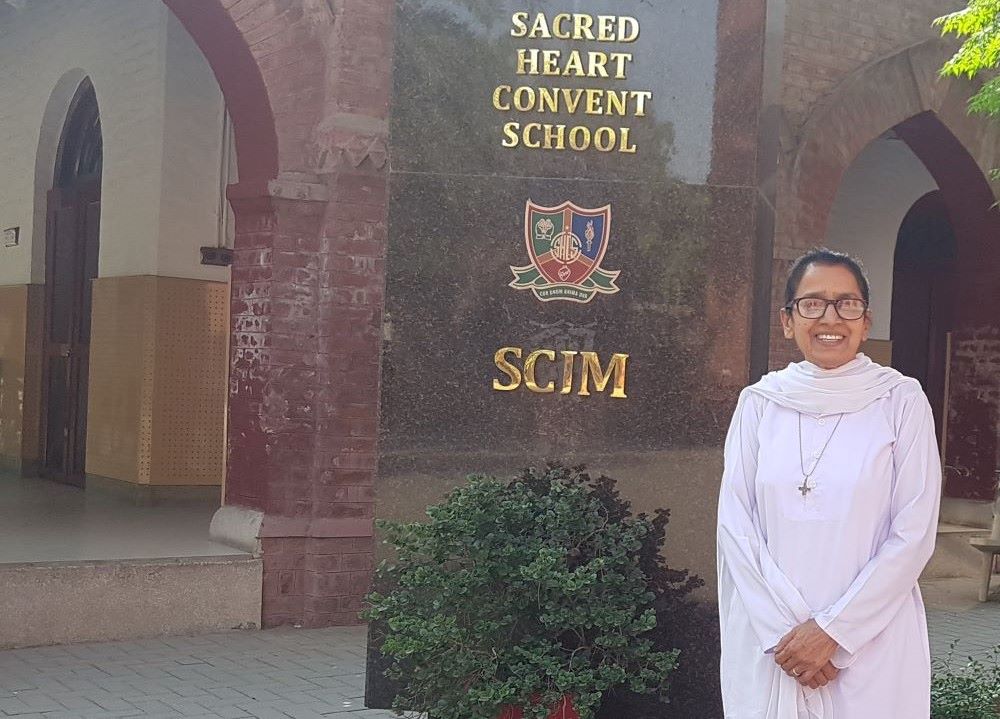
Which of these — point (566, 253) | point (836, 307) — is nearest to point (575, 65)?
point (566, 253)

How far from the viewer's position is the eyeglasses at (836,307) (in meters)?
3.72

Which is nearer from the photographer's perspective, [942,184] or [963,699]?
[963,699]

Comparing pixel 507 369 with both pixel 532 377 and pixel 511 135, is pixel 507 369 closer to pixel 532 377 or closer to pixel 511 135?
pixel 532 377

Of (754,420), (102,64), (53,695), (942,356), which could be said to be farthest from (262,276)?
(942,356)

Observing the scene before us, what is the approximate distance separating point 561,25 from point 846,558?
321 cm

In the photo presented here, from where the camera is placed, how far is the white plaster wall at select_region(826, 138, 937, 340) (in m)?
13.8

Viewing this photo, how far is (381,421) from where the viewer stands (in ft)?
19.2

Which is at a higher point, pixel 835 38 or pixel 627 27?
pixel 835 38

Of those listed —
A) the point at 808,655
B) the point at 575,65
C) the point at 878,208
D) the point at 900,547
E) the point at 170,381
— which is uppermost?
the point at 878,208

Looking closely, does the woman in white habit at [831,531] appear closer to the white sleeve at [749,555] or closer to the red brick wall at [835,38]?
the white sleeve at [749,555]

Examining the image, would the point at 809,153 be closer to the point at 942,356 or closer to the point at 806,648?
the point at 942,356

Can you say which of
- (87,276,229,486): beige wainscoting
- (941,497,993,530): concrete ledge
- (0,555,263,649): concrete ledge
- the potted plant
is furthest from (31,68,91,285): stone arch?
the potted plant

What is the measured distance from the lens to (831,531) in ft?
11.8

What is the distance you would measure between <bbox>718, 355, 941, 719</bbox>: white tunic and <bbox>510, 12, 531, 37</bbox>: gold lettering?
9.10 feet
